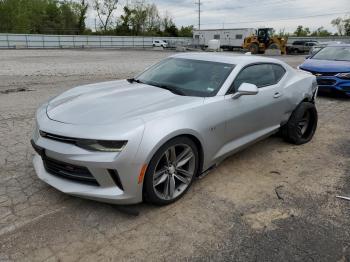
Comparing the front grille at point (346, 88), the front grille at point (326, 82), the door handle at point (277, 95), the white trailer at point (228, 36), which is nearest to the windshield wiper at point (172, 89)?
the door handle at point (277, 95)

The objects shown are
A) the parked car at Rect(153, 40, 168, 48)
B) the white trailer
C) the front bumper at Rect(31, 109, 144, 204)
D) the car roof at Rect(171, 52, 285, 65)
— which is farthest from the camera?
the parked car at Rect(153, 40, 168, 48)

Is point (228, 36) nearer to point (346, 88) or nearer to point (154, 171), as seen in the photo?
point (346, 88)

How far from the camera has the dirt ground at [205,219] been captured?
271 centimetres

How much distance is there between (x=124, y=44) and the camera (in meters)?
47.5

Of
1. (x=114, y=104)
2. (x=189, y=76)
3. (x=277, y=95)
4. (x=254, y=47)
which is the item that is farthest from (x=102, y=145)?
(x=254, y=47)

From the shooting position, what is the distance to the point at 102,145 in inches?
114

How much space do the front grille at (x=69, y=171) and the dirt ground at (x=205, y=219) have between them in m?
0.37

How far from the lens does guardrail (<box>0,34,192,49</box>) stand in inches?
1462

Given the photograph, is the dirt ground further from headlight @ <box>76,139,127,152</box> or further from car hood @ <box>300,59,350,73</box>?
car hood @ <box>300,59,350,73</box>

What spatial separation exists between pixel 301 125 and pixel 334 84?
4271 mm

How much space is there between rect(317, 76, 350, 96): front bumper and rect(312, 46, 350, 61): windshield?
1057mm

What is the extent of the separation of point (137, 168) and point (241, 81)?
Answer: 196cm

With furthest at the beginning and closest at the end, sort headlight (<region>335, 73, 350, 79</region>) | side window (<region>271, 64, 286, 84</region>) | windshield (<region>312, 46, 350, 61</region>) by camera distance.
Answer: windshield (<region>312, 46, 350, 61</region>), headlight (<region>335, 73, 350, 79</region>), side window (<region>271, 64, 286, 84</region>)

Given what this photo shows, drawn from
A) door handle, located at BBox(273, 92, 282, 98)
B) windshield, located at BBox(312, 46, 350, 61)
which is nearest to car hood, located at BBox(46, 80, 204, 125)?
door handle, located at BBox(273, 92, 282, 98)
